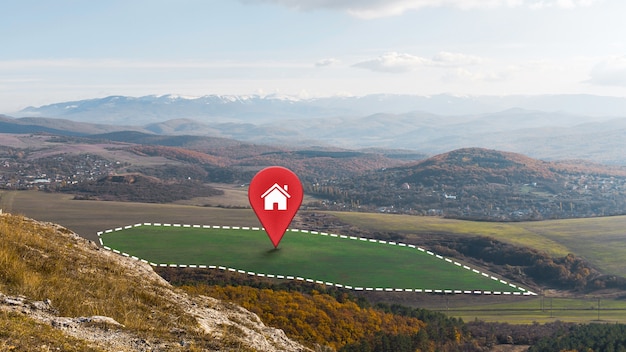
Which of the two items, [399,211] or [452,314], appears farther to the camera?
[399,211]

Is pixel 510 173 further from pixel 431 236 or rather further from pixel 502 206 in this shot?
pixel 431 236

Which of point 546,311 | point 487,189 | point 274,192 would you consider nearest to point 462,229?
point 546,311

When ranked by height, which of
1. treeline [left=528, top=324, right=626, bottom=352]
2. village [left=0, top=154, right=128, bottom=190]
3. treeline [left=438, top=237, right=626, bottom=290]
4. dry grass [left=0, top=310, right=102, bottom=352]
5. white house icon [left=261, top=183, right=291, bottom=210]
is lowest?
treeline [left=438, top=237, right=626, bottom=290]

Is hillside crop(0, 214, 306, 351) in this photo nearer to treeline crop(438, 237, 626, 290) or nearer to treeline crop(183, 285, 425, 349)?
treeline crop(183, 285, 425, 349)

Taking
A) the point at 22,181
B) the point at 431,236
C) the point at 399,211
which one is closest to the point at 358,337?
the point at 431,236

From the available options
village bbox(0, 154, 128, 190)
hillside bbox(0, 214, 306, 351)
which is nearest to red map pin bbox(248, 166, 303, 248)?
hillside bbox(0, 214, 306, 351)

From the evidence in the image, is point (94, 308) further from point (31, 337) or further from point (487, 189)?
point (487, 189)

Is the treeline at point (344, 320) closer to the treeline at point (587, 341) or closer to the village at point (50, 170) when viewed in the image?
the treeline at point (587, 341)
